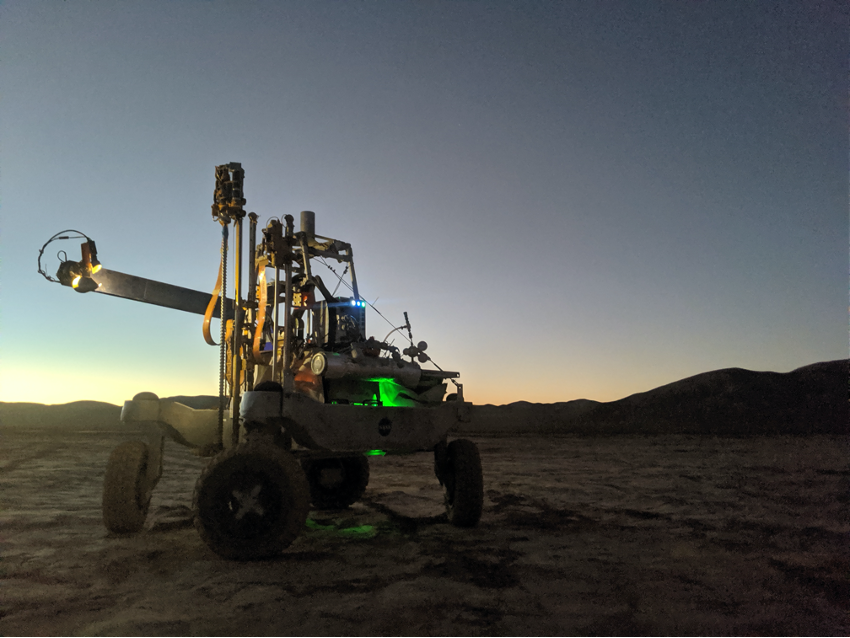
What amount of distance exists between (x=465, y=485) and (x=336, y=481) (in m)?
2.56

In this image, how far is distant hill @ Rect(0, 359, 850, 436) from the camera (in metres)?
53.1

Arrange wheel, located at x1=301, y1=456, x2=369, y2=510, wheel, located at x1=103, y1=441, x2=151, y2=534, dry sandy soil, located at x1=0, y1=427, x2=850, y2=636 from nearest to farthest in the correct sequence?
dry sandy soil, located at x1=0, y1=427, x2=850, y2=636
wheel, located at x1=103, y1=441, x2=151, y2=534
wheel, located at x1=301, y1=456, x2=369, y2=510

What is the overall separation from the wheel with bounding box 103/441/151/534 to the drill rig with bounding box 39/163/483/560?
1cm

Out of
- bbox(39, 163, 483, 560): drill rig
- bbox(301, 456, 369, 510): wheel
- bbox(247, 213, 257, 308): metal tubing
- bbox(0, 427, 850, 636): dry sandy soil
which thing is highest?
bbox(247, 213, 257, 308): metal tubing

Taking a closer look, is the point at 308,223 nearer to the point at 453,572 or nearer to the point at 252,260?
the point at 252,260

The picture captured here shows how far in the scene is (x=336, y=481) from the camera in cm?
840

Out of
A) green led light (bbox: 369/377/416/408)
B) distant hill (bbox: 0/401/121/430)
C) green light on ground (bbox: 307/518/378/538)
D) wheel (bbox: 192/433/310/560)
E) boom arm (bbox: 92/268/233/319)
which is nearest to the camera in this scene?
wheel (bbox: 192/433/310/560)

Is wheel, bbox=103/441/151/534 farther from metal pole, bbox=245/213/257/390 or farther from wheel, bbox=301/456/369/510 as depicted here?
wheel, bbox=301/456/369/510

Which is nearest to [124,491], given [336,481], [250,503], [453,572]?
[250,503]

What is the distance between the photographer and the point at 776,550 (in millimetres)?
5836

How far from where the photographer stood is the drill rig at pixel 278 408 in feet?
16.4

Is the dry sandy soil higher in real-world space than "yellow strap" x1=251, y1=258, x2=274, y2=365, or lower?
lower

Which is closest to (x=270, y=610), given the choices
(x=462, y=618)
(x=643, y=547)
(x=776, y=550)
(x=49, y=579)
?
(x=462, y=618)

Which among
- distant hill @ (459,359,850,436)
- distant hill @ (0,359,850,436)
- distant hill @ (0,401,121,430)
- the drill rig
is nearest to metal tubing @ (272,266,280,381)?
the drill rig
